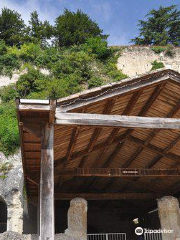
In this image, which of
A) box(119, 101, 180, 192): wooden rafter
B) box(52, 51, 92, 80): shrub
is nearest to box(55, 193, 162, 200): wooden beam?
box(119, 101, 180, 192): wooden rafter

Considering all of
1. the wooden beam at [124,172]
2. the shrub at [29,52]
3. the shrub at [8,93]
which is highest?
the shrub at [29,52]

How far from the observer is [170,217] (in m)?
11.9

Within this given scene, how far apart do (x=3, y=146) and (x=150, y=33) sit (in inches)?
861

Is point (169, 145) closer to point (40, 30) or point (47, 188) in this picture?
point (47, 188)

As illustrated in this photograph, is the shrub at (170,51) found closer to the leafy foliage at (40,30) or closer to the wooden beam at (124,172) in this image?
the leafy foliage at (40,30)

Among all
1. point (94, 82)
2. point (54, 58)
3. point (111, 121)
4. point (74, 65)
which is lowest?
point (111, 121)

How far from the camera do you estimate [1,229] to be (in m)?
17.1

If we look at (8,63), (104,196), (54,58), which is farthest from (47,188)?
(54,58)

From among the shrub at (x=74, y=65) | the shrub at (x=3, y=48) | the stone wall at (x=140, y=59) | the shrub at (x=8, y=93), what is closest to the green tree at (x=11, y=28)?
the shrub at (x=3, y=48)

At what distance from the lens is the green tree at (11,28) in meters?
27.0

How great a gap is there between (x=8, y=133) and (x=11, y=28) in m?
14.6

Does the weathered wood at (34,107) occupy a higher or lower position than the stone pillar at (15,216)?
higher

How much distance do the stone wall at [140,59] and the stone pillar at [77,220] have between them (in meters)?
16.6

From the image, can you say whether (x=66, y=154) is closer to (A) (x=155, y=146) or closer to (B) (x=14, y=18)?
(A) (x=155, y=146)
